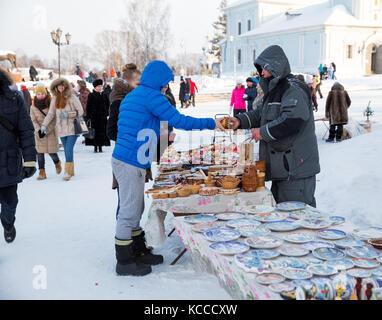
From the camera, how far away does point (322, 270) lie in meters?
2.25

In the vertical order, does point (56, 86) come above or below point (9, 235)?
above

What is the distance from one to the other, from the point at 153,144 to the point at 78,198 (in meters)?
3.43

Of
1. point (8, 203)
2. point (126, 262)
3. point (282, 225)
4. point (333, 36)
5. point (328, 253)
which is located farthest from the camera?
point (333, 36)

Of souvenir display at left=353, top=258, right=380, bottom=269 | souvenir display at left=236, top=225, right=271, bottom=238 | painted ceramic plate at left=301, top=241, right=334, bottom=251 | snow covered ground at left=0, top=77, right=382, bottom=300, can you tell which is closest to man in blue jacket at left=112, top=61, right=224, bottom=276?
A: snow covered ground at left=0, top=77, right=382, bottom=300

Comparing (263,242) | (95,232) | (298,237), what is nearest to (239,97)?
(95,232)

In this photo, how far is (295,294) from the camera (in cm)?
202

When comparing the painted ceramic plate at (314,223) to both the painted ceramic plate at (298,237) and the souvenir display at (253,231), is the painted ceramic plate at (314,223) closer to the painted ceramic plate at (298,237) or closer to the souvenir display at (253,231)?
the painted ceramic plate at (298,237)

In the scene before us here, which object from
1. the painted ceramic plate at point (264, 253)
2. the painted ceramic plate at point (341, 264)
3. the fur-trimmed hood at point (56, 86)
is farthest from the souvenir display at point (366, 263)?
the fur-trimmed hood at point (56, 86)

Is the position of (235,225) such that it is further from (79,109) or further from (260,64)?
(79,109)

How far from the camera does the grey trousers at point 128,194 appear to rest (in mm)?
3588

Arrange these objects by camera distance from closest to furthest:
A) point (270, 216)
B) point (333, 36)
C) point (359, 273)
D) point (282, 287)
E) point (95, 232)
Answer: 1. point (282, 287)
2. point (359, 273)
3. point (270, 216)
4. point (95, 232)
5. point (333, 36)

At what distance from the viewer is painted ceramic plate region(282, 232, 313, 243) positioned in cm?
267

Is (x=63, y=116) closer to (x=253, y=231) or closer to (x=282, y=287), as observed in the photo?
(x=253, y=231)

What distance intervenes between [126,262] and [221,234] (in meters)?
1.29
